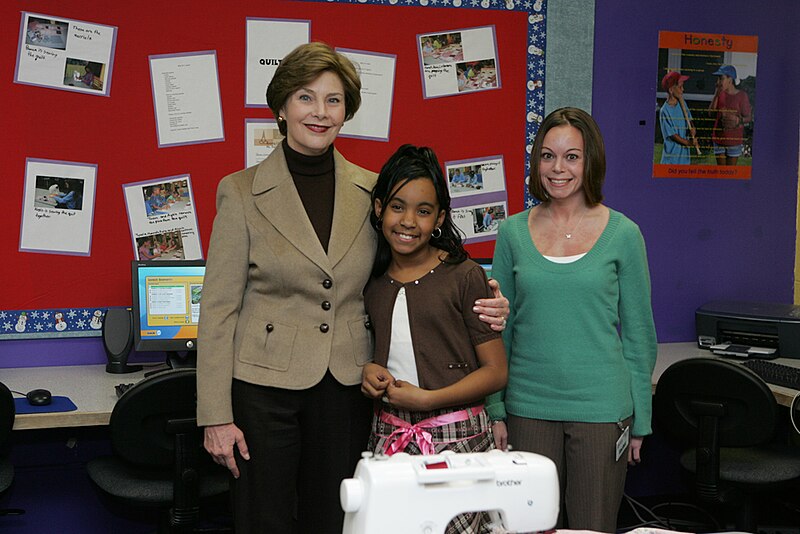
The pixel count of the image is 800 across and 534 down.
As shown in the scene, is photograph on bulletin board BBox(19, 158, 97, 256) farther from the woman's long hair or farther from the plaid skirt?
the plaid skirt

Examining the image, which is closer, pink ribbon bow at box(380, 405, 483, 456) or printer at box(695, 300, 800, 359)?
pink ribbon bow at box(380, 405, 483, 456)

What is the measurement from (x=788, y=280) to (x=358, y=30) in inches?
83.5

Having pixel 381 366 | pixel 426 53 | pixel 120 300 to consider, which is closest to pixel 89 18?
pixel 120 300

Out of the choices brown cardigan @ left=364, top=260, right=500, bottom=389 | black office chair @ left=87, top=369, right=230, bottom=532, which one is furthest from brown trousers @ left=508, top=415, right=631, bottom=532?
black office chair @ left=87, top=369, right=230, bottom=532

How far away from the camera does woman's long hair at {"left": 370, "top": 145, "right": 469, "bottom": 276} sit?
1847 mm

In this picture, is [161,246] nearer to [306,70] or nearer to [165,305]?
[165,305]

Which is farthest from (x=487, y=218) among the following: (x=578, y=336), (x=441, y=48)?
(x=578, y=336)

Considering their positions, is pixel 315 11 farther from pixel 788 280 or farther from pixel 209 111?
pixel 788 280

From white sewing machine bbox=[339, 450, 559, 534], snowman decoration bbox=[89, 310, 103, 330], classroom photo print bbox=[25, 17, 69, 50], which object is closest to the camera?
white sewing machine bbox=[339, 450, 559, 534]

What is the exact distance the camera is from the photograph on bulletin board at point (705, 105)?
3.38 m

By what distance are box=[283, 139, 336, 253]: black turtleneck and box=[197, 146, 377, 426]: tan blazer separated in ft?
0.08

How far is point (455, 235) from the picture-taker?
194 cm

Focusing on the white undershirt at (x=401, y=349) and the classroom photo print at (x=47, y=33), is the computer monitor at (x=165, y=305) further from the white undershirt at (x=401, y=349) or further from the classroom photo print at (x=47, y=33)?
the white undershirt at (x=401, y=349)

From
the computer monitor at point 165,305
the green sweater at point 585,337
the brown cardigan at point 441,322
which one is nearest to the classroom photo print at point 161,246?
the computer monitor at point 165,305
